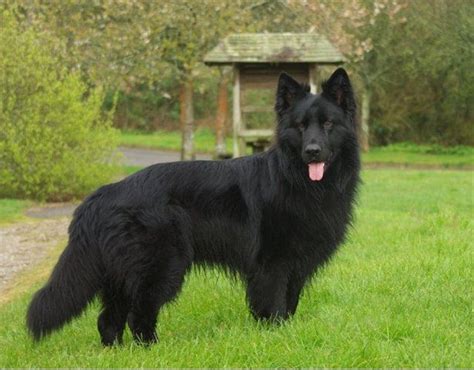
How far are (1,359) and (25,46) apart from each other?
13047 mm

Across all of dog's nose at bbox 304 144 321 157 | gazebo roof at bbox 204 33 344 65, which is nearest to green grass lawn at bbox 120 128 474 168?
gazebo roof at bbox 204 33 344 65

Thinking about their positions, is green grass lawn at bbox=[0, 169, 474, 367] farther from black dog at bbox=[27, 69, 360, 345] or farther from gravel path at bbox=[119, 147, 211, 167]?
gravel path at bbox=[119, 147, 211, 167]

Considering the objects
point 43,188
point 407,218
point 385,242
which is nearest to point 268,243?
point 385,242

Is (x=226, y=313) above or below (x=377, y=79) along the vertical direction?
below

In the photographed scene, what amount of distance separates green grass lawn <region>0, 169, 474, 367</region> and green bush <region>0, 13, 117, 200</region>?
377 inches

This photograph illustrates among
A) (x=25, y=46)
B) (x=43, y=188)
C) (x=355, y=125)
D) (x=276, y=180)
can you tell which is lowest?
(x=43, y=188)

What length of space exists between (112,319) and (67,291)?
1.52ft

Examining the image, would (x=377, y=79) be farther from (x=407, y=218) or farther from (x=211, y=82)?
(x=407, y=218)

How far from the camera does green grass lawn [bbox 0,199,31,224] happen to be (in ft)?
48.6

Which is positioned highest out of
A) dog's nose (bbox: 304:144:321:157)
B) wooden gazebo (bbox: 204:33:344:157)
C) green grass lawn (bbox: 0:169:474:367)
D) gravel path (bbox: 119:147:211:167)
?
wooden gazebo (bbox: 204:33:344:157)

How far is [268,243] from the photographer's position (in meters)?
5.83

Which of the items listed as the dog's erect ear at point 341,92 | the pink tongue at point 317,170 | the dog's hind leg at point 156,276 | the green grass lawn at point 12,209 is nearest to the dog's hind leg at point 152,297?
the dog's hind leg at point 156,276

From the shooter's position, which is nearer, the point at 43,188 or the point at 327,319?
the point at 327,319

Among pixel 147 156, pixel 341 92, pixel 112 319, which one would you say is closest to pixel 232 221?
pixel 112 319
